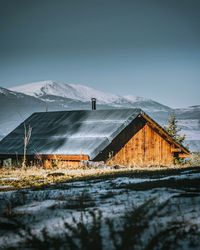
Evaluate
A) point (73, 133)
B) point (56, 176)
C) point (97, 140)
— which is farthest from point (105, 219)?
point (73, 133)

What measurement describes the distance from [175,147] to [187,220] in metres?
19.6

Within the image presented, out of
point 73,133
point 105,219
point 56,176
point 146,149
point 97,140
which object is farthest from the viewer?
point 146,149

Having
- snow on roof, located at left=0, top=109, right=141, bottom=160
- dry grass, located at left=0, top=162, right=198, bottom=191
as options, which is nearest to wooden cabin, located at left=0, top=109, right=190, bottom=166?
snow on roof, located at left=0, top=109, right=141, bottom=160

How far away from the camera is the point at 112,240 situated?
2666mm

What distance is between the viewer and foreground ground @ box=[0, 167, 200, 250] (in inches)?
105

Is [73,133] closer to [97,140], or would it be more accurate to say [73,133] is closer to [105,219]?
[97,140]

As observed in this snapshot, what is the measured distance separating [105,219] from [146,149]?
18394 millimetres

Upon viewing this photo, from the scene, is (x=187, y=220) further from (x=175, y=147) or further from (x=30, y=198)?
(x=175, y=147)

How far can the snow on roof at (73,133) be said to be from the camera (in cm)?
1736

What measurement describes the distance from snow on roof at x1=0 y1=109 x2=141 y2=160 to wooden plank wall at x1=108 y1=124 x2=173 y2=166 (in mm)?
1891

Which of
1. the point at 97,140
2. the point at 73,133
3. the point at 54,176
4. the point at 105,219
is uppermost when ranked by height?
the point at 73,133

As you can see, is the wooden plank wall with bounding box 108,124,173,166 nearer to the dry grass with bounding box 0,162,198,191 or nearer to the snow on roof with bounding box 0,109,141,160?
the snow on roof with bounding box 0,109,141,160

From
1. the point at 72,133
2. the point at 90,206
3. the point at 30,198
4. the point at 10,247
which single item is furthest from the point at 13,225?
the point at 72,133

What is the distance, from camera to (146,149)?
70.1 ft
